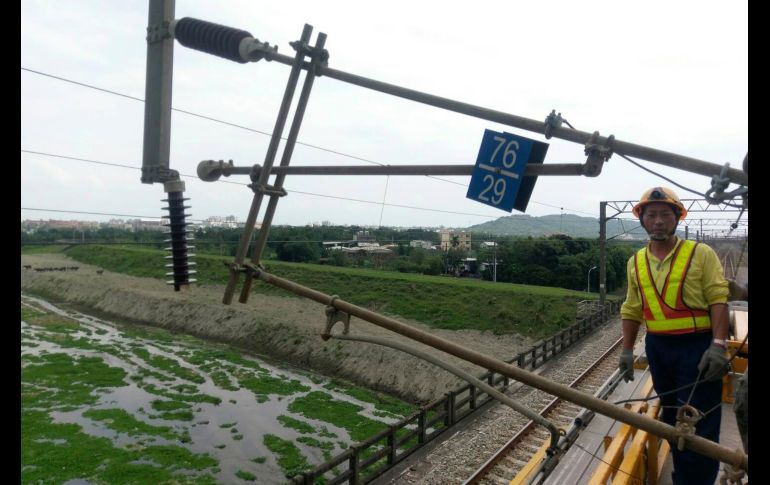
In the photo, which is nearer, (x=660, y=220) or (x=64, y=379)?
(x=660, y=220)

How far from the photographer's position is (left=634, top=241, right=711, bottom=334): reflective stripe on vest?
9.96ft

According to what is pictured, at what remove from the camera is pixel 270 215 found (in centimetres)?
391

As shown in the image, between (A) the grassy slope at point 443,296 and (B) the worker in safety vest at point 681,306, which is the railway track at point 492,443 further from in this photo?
(A) the grassy slope at point 443,296

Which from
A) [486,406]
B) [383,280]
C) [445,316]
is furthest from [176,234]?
[383,280]

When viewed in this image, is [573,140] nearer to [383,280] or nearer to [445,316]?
[445,316]

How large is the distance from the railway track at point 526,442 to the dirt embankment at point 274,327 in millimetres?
6554

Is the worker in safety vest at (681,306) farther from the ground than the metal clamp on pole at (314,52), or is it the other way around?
the metal clamp on pole at (314,52)

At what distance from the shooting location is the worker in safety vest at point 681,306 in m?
2.98

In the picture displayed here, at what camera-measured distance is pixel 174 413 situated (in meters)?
18.1

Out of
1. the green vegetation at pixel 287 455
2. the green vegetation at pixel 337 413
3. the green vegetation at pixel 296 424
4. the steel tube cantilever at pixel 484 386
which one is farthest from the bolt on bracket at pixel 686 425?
the green vegetation at pixel 296 424

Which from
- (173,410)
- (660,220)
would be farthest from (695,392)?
(173,410)

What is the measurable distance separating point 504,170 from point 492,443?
915 cm

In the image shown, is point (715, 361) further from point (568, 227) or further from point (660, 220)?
point (568, 227)

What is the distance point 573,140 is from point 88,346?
3115 centimetres
